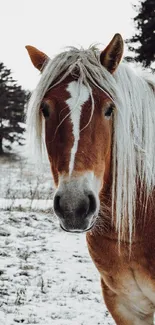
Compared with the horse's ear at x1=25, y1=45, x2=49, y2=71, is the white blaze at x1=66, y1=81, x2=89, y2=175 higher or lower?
lower

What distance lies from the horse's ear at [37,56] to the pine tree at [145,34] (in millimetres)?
17636

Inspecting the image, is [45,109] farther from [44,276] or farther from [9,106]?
[9,106]

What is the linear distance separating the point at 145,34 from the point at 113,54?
714 inches

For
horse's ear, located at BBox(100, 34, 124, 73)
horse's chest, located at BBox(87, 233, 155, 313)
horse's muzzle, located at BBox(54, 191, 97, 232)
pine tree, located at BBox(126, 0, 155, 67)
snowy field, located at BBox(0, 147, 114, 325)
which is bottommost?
snowy field, located at BBox(0, 147, 114, 325)

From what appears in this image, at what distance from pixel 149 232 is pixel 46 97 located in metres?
0.99

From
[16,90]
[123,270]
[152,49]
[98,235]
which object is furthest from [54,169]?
[16,90]

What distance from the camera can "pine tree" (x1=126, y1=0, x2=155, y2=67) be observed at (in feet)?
62.3

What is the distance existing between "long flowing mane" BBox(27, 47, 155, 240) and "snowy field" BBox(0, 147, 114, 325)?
0.77 m

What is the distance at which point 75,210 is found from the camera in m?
1.80

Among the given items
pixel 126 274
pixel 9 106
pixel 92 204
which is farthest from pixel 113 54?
pixel 9 106

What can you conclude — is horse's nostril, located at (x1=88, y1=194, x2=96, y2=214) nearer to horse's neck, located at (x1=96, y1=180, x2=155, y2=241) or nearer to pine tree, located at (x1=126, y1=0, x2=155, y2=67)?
horse's neck, located at (x1=96, y1=180, x2=155, y2=241)

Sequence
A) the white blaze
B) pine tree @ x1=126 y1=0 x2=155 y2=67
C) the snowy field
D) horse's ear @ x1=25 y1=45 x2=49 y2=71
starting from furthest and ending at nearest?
pine tree @ x1=126 y1=0 x2=155 y2=67 → the snowy field → horse's ear @ x1=25 y1=45 x2=49 y2=71 → the white blaze

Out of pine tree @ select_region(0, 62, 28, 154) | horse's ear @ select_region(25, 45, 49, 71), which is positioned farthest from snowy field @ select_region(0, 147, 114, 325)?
pine tree @ select_region(0, 62, 28, 154)

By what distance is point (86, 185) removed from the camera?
1829mm
